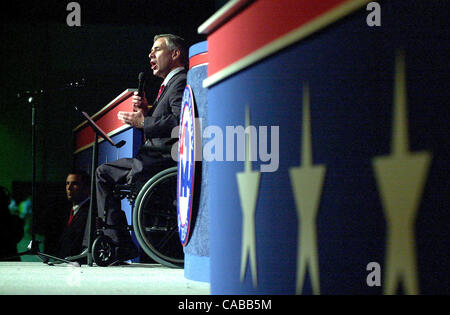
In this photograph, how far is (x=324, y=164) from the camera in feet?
5.81

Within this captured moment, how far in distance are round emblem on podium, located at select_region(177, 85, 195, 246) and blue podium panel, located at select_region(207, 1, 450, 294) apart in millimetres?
1186

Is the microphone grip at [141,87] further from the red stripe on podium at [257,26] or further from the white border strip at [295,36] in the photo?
the white border strip at [295,36]

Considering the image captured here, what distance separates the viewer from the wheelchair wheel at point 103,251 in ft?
13.8

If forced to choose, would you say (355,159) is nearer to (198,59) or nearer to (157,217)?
(198,59)

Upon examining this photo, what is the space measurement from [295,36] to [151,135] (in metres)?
2.15

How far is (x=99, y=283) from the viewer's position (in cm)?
298

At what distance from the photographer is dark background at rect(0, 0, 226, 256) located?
34.4 ft

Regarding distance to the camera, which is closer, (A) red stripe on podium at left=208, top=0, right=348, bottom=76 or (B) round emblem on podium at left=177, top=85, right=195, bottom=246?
(A) red stripe on podium at left=208, top=0, right=348, bottom=76

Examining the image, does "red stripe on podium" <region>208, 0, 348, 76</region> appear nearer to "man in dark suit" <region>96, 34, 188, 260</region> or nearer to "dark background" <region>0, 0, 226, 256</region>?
"man in dark suit" <region>96, 34, 188, 260</region>

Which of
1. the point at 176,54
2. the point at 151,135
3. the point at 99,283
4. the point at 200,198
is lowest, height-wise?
the point at 99,283

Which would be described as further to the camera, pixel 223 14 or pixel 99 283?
pixel 99 283

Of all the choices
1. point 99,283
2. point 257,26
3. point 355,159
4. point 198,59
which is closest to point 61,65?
point 198,59

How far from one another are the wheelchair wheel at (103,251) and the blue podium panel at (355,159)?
2349 mm

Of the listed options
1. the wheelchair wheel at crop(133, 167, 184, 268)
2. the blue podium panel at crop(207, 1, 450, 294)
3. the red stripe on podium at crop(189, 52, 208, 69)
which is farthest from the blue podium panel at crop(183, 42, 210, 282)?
the blue podium panel at crop(207, 1, 450, 294)
